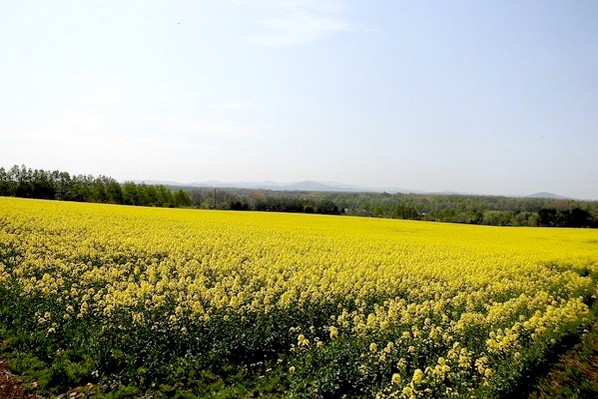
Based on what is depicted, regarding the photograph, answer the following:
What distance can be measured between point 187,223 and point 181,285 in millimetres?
15843

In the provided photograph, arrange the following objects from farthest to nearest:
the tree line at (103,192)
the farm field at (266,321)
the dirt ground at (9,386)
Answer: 1. the tree line at (103,192)
2. the farm field at (266,321)
3. the dirt ground at (9,386)

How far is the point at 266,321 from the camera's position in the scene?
1087 cm

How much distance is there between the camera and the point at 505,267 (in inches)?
768

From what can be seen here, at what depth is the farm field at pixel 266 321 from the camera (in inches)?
331

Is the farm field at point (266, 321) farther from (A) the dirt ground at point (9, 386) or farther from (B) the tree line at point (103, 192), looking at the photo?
(B) the tree line at point (103, 192)

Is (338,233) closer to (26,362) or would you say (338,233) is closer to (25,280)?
(25,280)

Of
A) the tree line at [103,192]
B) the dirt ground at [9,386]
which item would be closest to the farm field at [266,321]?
the dirt ground at [9,386]

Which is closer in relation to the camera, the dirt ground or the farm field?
the dirt ground

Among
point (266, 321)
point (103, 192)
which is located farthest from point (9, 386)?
point (103, 192)

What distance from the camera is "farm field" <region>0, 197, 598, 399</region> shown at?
8414 mm

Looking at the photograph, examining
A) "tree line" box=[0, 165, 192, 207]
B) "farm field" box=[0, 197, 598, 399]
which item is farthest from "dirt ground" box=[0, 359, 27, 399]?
"tree line" box=[0, 165, 192, 207]

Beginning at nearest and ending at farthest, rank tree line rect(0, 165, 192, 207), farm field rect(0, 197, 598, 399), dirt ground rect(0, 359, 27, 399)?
dirt ground rect(0, 359, 27, 399), farm field rect(0, 197, 598, 399), tree line rect(0, 165, 192, 207)

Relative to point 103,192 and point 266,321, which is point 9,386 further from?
point 103,192

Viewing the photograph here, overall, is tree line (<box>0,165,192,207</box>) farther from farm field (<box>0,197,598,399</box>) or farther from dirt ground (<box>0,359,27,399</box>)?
dirt ground (<box>0,359,27,399</box>)
